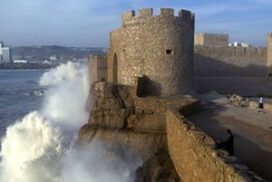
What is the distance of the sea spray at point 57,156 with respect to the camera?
13.7 meters

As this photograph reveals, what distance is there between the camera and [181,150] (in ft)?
36.7

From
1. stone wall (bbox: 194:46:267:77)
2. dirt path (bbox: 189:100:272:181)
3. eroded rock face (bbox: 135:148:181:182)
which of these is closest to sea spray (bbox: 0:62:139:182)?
eroded rock face (bbox: 135:148:181:182)

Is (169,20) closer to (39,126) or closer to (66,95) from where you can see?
(39,126)

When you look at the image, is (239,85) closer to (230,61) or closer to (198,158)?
(230,61)

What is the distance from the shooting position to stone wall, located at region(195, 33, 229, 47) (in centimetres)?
3578

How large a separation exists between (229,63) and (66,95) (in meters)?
12.3

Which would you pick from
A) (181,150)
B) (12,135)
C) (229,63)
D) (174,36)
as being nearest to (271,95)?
(229,63)

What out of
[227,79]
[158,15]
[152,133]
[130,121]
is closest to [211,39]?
[227,79]

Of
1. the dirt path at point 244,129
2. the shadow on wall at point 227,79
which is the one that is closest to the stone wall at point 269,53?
the shadow on wall at point 227,79

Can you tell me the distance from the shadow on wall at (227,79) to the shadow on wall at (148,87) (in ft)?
32.0

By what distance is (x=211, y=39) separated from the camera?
36.2m

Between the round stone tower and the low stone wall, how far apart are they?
3.48 metres

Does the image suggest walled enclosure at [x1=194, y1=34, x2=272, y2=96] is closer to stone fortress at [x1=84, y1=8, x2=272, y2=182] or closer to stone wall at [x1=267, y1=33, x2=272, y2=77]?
stone wall at [x1=267, y1=33, x2=272, y2=77]

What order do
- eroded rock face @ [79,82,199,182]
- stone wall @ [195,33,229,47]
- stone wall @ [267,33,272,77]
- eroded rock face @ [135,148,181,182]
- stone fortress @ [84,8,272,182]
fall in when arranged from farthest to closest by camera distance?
stone wall @ [195,33,229,47], stone wall @ [267,33,272,77], eroded rock face @ [79,82,199,182], stone fortress @ [84,8,272,182], eroded rock face @ [135,148,181,182]
